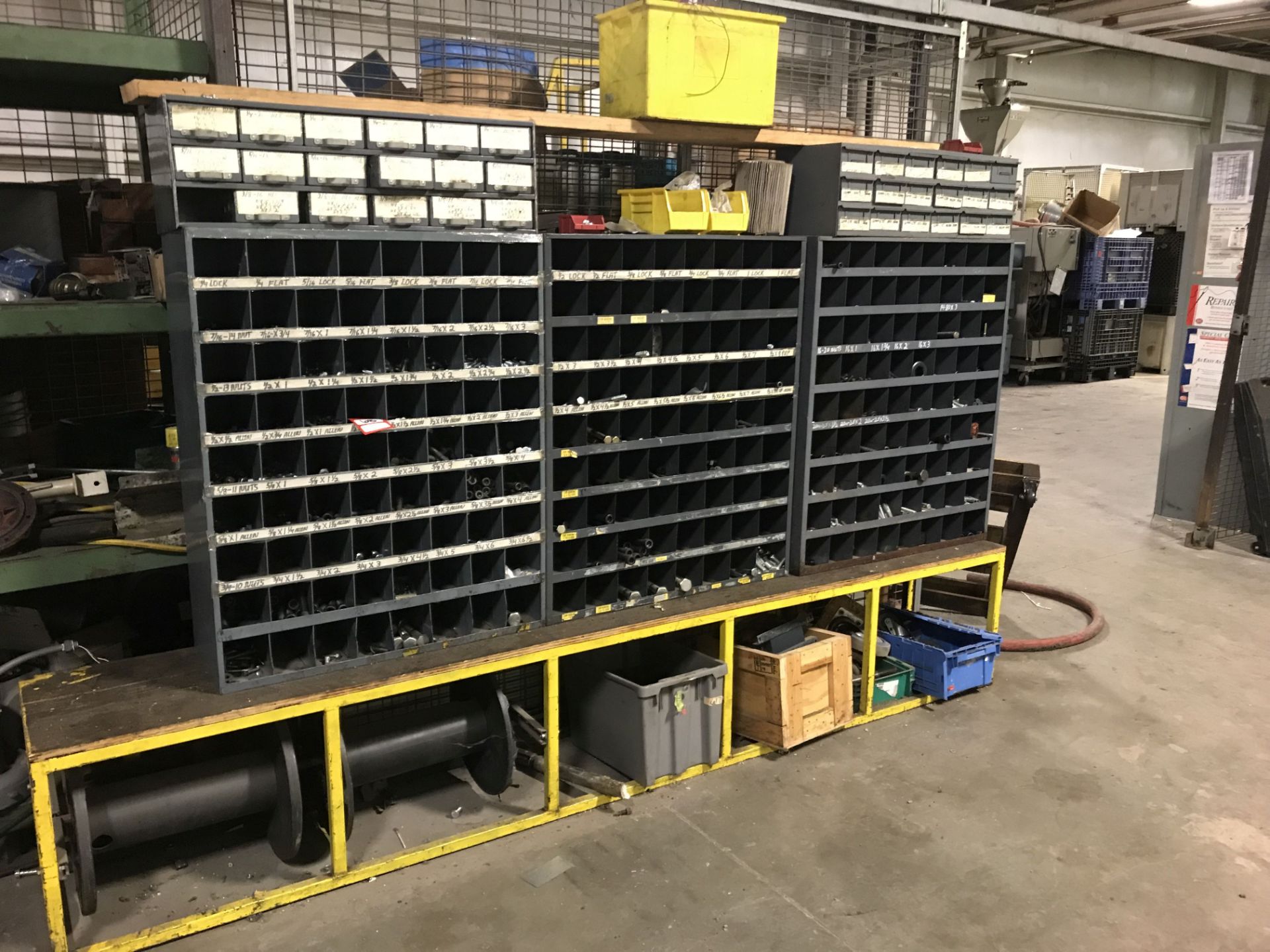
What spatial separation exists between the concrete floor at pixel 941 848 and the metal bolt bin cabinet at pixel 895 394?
725 millimetres

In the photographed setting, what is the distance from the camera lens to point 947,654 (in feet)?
12.0

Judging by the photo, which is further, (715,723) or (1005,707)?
(1005,707)

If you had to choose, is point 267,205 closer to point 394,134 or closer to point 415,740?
point 394,134

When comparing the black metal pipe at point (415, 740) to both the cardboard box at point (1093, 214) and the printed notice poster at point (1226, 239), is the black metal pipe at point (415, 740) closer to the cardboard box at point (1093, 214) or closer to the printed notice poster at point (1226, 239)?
the printed notice poster at point (1226, 239)

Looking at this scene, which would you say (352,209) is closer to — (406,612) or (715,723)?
(406,612)

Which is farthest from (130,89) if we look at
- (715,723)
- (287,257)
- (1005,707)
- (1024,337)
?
(1024,337)

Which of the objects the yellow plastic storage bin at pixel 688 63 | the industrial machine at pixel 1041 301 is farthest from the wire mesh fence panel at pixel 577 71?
the industrial machine at pixel 1041 301

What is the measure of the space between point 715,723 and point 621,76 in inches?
81.8

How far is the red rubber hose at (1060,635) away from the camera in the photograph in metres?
4.19

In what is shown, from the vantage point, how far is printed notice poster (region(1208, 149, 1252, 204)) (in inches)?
213

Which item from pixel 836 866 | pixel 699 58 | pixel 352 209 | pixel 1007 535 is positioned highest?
pixel 699 58

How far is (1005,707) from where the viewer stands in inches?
147

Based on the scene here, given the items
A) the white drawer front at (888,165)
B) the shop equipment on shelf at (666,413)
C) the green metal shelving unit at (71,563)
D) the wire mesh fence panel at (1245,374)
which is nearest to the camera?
the green metal shelving unit at (71,563)

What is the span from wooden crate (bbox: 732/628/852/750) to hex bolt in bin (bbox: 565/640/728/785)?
0.17 metres
